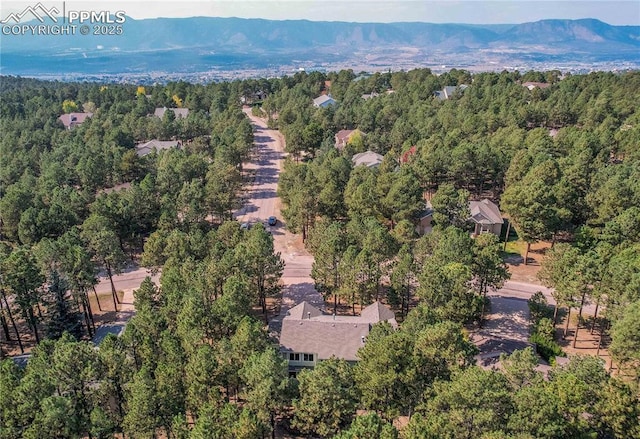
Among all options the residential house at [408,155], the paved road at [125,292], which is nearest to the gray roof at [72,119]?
the paved road at [125,292]

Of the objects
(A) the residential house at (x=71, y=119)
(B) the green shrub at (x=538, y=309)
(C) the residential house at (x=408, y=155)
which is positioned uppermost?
(A) the residential house at (x=71, y=119)

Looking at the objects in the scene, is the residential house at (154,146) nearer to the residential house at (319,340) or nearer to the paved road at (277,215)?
the paved road at (277,215)

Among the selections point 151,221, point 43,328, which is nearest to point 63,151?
point 151,221

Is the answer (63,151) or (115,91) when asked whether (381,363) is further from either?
(115,91)

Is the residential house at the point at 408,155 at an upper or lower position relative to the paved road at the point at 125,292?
upper

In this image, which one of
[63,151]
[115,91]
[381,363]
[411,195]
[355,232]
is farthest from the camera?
[115,91]

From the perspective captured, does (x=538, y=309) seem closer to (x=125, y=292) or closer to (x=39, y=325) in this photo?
(x=125, y=292)
